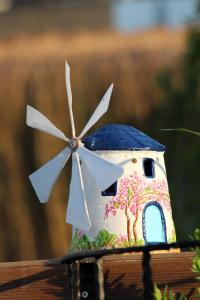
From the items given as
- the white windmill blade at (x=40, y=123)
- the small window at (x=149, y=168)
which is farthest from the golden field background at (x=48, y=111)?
the small window at (x=149, y=168)

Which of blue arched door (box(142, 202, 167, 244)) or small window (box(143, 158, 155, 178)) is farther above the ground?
small window (box(143, 158, 155, 178))

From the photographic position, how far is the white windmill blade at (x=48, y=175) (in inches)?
147

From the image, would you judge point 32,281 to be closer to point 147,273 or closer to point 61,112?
point 147,273

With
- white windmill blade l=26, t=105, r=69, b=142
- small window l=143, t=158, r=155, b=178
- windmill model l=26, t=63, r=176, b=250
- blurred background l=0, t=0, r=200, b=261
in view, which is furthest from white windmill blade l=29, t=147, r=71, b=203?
blurred background l=0, t=0, r=200, b=261

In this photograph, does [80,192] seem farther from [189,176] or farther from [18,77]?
[18,77]

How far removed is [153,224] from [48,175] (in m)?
0.37

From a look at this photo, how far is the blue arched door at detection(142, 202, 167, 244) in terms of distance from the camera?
144 inches

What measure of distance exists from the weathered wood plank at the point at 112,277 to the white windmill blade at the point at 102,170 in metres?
0.29

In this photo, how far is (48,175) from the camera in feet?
12.3

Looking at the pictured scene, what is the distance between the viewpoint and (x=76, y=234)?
3.70 meters

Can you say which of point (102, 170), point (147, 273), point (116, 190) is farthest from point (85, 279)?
point (116, 190)

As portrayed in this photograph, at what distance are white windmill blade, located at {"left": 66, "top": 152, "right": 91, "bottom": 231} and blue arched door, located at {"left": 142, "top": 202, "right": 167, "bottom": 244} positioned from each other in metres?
0.21

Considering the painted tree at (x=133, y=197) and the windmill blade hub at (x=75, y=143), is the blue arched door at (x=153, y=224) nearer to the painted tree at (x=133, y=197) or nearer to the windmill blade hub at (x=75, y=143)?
the painted tree at (x=133, y=197)

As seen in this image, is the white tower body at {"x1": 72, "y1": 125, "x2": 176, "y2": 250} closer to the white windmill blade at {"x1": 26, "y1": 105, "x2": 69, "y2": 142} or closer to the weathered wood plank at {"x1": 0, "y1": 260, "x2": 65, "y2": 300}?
the white windmill blade at {"x1": 26, "y1": 105, "x2": 69, "y2": 142}
